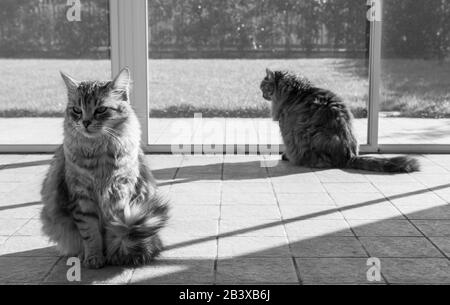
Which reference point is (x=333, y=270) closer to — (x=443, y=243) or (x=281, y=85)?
(x=443, y=243)

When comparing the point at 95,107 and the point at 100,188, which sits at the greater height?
the point at 95,107

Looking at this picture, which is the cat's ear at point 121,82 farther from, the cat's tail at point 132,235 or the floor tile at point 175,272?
the floor tile at point 175,272

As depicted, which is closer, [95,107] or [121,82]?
[95,107]

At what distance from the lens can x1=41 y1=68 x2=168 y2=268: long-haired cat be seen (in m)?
3.51

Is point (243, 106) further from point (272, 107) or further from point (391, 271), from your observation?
point (391, 271)

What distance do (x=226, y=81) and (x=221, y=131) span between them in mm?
632

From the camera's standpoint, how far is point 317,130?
6.25 meters

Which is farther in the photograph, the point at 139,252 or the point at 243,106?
the point at 243,106

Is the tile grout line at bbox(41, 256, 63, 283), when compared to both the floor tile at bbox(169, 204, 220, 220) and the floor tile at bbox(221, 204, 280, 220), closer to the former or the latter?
the floor tile at bbox(169, 204, 220, 220)

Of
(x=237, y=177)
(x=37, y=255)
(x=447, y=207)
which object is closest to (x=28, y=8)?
(x=237, y=177)

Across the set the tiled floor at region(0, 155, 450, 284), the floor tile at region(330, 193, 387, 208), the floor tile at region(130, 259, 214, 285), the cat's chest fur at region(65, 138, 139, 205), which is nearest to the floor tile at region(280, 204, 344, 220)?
the tiled floor at region(0, 155, 450, 284)

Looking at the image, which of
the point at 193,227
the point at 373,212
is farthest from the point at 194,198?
the point at 373,212

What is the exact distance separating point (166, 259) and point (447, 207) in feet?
8.07

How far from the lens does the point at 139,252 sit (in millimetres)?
3592
